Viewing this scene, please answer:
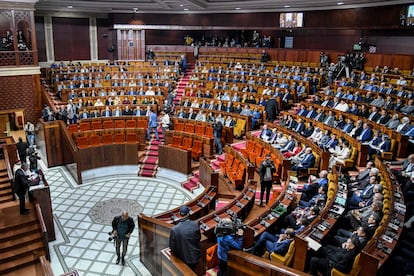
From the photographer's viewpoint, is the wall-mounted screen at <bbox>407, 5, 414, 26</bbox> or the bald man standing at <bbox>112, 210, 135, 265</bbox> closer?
the bald man standing at <bbox>112, 210, 135, 265</bbox>

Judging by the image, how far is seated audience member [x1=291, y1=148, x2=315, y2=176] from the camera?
7770mm

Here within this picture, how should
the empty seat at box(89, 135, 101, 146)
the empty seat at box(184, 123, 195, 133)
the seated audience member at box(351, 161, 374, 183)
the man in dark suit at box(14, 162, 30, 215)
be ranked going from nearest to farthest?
the seated audience member at box(351, 161, 374, 183) → the man in dark suit at box(14, 162, 30, 215) → the empty seat at box(89, 135, 101, 146) → the empty seat at box(184, 123, 195, 133)

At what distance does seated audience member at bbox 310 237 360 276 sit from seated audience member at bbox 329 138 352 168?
3.50m

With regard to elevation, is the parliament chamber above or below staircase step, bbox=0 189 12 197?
above

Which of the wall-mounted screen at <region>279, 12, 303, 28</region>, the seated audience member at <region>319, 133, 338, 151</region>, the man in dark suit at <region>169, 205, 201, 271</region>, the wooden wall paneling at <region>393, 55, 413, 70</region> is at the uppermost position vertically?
the wall-mounted screen at <region>279, 12, 303, 28</region>

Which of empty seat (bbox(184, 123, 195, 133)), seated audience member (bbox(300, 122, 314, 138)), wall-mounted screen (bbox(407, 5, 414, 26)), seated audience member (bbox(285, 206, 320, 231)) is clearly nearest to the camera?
seated audience member (bbox(285, 206, 320, 231))

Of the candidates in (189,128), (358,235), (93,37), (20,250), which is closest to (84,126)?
(189,128)

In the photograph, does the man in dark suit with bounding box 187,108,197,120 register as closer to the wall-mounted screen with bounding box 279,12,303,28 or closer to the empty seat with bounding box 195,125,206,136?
the empty seat with bounding box 195,125,206,136

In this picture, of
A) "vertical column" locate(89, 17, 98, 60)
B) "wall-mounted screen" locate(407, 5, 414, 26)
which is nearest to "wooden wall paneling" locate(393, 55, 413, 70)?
"wall-mounted screen" locate(407, 5, 414, 26)

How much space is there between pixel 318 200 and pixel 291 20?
1243 centimetres

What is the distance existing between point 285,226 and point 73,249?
12.5 ft

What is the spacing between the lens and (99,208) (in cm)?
838

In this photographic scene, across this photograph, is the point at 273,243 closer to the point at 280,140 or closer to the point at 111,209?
the point at 111,209

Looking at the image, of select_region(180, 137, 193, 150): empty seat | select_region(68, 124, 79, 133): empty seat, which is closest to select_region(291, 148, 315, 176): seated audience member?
select_region(180, 137, 193, 150): empty seat
